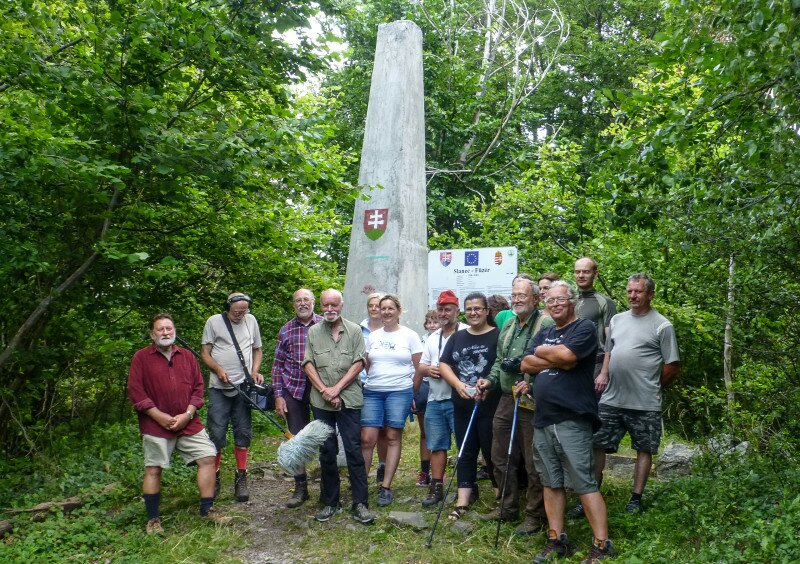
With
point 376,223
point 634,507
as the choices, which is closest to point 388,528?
point 634,507

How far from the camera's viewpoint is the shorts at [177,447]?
5.37 m

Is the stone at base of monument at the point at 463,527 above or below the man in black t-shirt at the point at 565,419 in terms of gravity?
below

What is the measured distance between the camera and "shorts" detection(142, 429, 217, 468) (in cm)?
537

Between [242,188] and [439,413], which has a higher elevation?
[242,188]

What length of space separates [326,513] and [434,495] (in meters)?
0.87

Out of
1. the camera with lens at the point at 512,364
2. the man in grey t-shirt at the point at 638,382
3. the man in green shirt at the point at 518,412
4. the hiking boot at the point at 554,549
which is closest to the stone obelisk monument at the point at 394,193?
the man in green shirt at the point at 518,412

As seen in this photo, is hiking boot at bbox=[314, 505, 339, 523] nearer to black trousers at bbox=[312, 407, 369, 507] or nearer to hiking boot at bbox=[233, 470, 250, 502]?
black trousers at bbox=[312, 407, 369, 507]

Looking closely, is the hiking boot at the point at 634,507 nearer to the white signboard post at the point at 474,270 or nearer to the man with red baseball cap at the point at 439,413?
the man with red baseball cap at the point at 439,413

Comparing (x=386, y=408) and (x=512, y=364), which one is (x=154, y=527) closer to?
(x=386, y=408)

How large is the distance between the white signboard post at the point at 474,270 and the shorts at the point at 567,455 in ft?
10.5

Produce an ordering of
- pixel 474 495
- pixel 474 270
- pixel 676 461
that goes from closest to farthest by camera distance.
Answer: pixel 474 495 < pixel 676 461 < pixel 474 270

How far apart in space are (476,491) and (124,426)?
5.73 meters

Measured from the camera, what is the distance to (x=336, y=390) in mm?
5621

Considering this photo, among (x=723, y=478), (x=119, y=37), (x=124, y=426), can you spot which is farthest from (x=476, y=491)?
(x=124, y=426)
